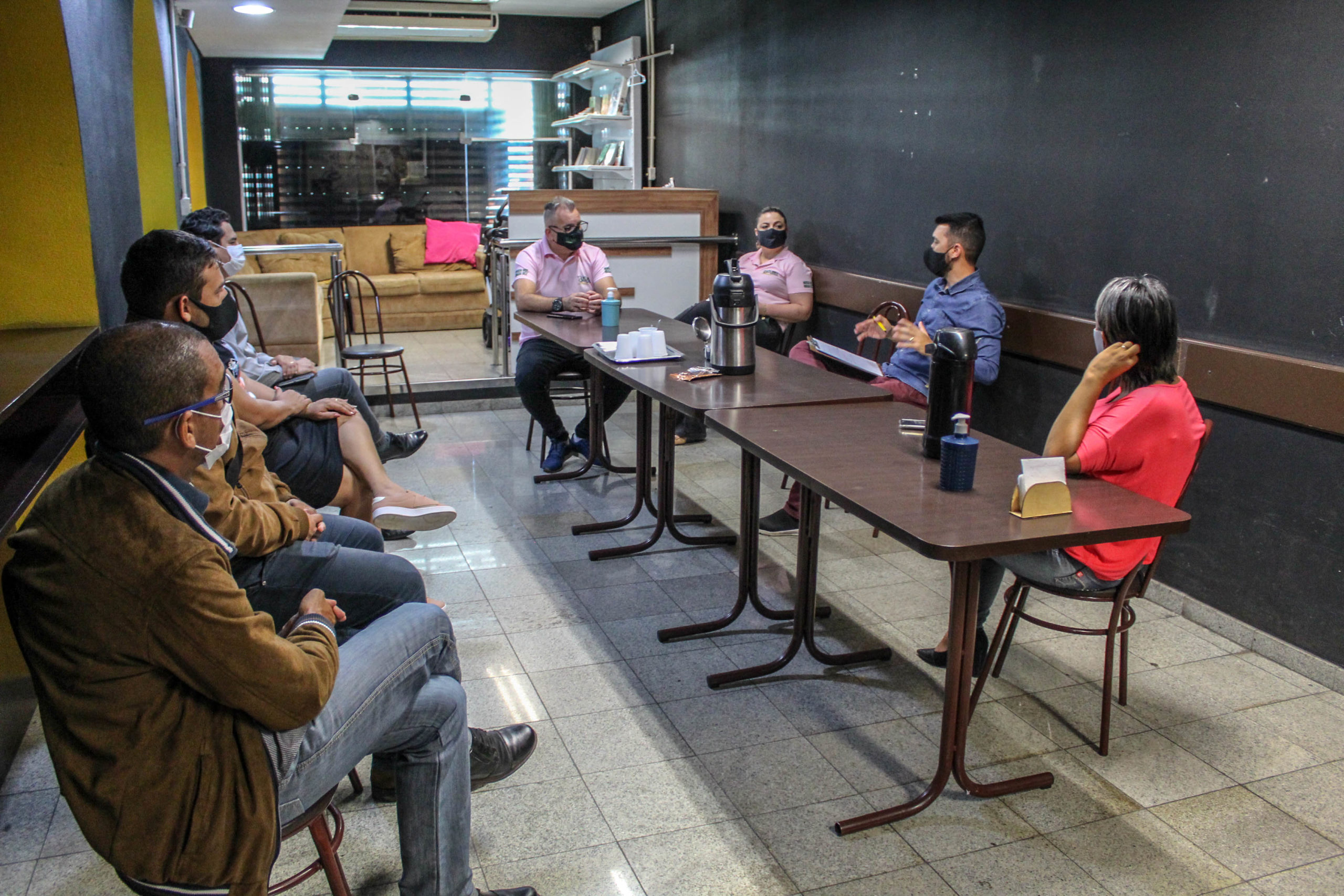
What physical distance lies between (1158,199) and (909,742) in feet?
6.83

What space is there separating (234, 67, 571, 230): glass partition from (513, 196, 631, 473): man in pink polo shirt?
196 inches

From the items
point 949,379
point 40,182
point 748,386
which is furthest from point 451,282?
point 949,379

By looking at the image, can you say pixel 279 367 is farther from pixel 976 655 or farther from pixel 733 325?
pixel 976 655

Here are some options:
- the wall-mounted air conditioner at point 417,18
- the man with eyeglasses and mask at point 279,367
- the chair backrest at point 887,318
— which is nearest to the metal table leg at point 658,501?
the man with eyeglasses and mask at point 279,367

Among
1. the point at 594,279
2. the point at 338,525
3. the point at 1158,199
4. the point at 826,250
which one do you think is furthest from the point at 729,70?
the point at 338,525

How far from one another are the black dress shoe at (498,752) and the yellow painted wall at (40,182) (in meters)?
2.10

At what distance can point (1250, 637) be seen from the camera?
3.27m

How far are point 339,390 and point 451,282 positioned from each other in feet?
16.9

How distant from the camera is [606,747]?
2650 mm

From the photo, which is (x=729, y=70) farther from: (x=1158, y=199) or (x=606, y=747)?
(x=606, y=747)

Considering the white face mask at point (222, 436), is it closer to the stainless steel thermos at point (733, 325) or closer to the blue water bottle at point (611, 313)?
the stainless steel thermos at point (733, 325)

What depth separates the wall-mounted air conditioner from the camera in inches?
306

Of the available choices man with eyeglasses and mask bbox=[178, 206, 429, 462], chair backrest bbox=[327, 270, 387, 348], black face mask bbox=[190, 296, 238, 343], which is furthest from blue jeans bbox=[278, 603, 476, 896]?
chair backrest bbox=[327, 270, 387, 348]

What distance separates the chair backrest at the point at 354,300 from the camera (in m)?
5.77
